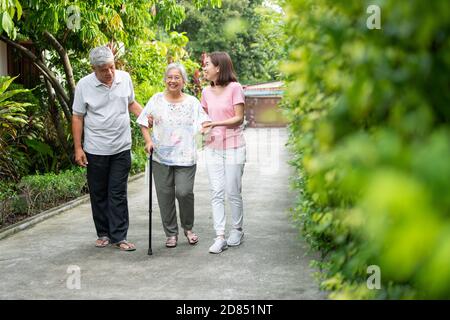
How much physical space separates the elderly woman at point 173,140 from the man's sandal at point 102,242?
660 mm

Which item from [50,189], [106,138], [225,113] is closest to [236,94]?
[225,113]

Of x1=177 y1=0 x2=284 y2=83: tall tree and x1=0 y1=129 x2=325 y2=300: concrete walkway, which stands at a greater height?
x1=177 y1=0 x2=284 y2=83: tall tree

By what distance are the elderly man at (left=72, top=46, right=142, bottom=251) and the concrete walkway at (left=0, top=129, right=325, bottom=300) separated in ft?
1.28

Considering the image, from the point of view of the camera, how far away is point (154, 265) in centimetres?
621

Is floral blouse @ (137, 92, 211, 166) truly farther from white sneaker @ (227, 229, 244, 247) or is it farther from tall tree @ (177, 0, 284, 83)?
tall tree @ (177, 0, 284, 83)

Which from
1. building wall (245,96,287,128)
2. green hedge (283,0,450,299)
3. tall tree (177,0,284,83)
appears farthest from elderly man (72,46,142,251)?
building wall (245,96,287,128)

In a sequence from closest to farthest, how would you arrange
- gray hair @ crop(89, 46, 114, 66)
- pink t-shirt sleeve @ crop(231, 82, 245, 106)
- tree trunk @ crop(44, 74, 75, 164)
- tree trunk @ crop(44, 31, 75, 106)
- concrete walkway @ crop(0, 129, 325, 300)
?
concrete walkway @ crop(0, 129, 325, 300)
gray hair @ crop(89, 46, 114, 66)
pink t-shirt sleeve @ crop(231, 82, 245, 106)
tree trunk @ crop(44, 31, 75, 106)
tree trunk @ crop(44, 74, 75, 164)

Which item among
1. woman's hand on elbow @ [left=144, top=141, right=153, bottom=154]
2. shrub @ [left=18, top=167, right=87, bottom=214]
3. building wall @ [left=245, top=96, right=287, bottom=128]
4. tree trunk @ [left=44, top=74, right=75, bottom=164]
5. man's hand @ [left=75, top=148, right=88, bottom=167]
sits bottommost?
building wall @ [left=245, top=96, right=287, bottom=128]

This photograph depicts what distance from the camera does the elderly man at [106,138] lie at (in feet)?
22.2

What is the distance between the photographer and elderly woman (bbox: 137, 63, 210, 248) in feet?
22.5

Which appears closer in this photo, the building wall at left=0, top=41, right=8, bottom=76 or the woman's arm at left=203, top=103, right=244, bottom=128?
the woman's arm at left=203, top=103, right=244, bottom=128

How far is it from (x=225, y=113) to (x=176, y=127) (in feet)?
1.81
